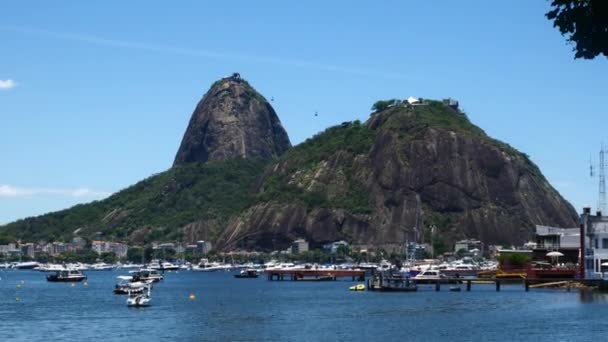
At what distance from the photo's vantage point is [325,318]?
10031cm

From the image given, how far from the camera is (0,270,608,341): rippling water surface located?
8206cm

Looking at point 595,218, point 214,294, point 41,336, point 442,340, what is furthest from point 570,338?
point 214,294

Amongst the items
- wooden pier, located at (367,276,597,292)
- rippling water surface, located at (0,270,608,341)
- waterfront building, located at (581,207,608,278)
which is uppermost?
waterfront building, located at (581,207,608,278)

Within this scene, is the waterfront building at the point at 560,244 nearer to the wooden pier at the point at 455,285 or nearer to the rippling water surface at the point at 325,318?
the wooden pier at the point at 455,285

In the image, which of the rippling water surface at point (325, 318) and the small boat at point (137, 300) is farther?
the small boat at point (137, 300)

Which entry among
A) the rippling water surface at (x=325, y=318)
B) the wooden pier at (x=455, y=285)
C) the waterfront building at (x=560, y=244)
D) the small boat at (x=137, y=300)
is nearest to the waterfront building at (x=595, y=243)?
the wooden pier at (x=455, y=285)

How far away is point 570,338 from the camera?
3000 inches

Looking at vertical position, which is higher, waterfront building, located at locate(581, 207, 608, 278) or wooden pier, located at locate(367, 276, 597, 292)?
waterfront building, located at locate(581, 207, 608, 278)

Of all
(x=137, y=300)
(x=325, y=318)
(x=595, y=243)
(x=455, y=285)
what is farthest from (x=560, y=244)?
(x=325, y=318)

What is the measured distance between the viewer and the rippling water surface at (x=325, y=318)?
8206cm

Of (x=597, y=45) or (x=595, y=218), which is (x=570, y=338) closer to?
(x=597, y=45)

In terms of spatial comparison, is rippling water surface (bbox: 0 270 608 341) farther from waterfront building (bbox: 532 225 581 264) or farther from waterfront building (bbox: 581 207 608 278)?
waterfront building (bbox: 532 225 581 264)

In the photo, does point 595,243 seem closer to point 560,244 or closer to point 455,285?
point 455,285

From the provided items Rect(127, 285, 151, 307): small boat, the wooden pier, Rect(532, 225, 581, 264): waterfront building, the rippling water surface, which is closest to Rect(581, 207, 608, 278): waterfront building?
the wooden pier
